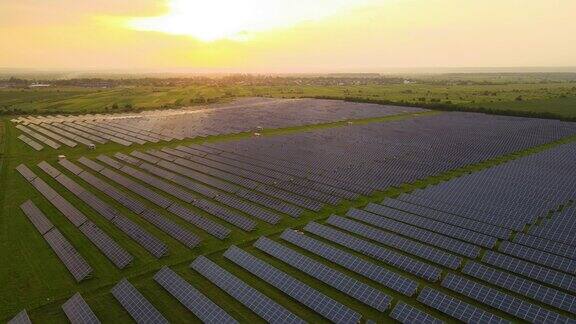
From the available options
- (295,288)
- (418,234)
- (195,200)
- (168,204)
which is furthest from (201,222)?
(418,234)

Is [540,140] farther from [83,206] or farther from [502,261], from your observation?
[83,206]

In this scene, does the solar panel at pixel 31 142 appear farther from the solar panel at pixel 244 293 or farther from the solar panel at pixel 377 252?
the solar panel at pixel 377 252

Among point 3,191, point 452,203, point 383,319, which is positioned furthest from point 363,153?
point 3,191

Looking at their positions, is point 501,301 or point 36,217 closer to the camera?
point 501,301

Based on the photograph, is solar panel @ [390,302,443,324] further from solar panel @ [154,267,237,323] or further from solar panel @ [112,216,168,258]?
solar panel @ [112,216,168,258]

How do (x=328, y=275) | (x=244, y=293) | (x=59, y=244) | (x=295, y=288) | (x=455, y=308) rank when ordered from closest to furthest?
(x=455, y=308), (x=244, y=293), (x=295, y=288), (x=328, y=275), (x=59, y=244)

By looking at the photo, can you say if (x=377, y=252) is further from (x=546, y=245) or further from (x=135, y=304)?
(x=135, y=304)
